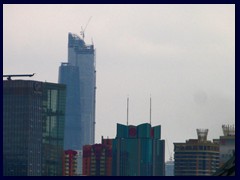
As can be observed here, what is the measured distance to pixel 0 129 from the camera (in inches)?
1241
